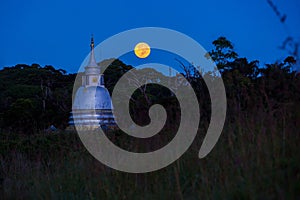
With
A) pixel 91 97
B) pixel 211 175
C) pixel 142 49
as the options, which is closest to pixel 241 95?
pixel 211 175

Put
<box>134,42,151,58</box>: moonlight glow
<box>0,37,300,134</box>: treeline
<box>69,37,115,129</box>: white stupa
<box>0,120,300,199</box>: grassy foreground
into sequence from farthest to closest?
1. <box>69,37,115,129</box>: white stupa
2. <box>134,42,151,58</box>: moonlight glow
3. <box>0,37,300,134</box>: treeline
4. <box>0,120,300,199</box>: grassy foreground

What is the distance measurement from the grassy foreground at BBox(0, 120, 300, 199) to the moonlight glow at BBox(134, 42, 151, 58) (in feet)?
35.7

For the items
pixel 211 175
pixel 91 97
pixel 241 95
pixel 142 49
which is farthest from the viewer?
pixel 91 97

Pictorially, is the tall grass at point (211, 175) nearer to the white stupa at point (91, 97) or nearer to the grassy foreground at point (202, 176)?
the grassy foreground at point (202, 176)

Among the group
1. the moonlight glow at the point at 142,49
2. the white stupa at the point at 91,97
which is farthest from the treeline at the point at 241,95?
the moonlight glow at the point at 142,49

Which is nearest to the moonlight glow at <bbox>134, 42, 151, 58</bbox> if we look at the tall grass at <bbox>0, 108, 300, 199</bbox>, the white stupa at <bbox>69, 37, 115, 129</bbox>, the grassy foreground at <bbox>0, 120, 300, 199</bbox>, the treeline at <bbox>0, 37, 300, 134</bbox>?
the treeline at <bbox>0, 37, 300, 134</bbox>

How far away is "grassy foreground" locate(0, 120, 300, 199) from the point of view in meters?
3.54

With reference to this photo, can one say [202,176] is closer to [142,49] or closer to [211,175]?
[211,175]

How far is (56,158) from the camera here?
7.76 metres

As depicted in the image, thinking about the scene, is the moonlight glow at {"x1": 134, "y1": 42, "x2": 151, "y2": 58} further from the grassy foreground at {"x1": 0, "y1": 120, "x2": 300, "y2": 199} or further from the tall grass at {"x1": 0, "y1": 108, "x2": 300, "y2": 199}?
the tall grass at {"x1": 0, "y1": 108, "x2": 300, "y2": 199}

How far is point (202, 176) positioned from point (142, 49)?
14.3 m

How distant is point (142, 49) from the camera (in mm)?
18297

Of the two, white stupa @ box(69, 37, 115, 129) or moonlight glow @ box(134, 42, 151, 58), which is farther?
white stupa @ box(69, 37, 115, 129)

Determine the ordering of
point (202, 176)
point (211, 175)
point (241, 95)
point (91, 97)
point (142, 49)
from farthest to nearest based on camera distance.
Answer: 1. point (91, 97)
2. point (142, 49)
3. point (241, 95)
4. point (211, 175)
5. point (202, 176)
